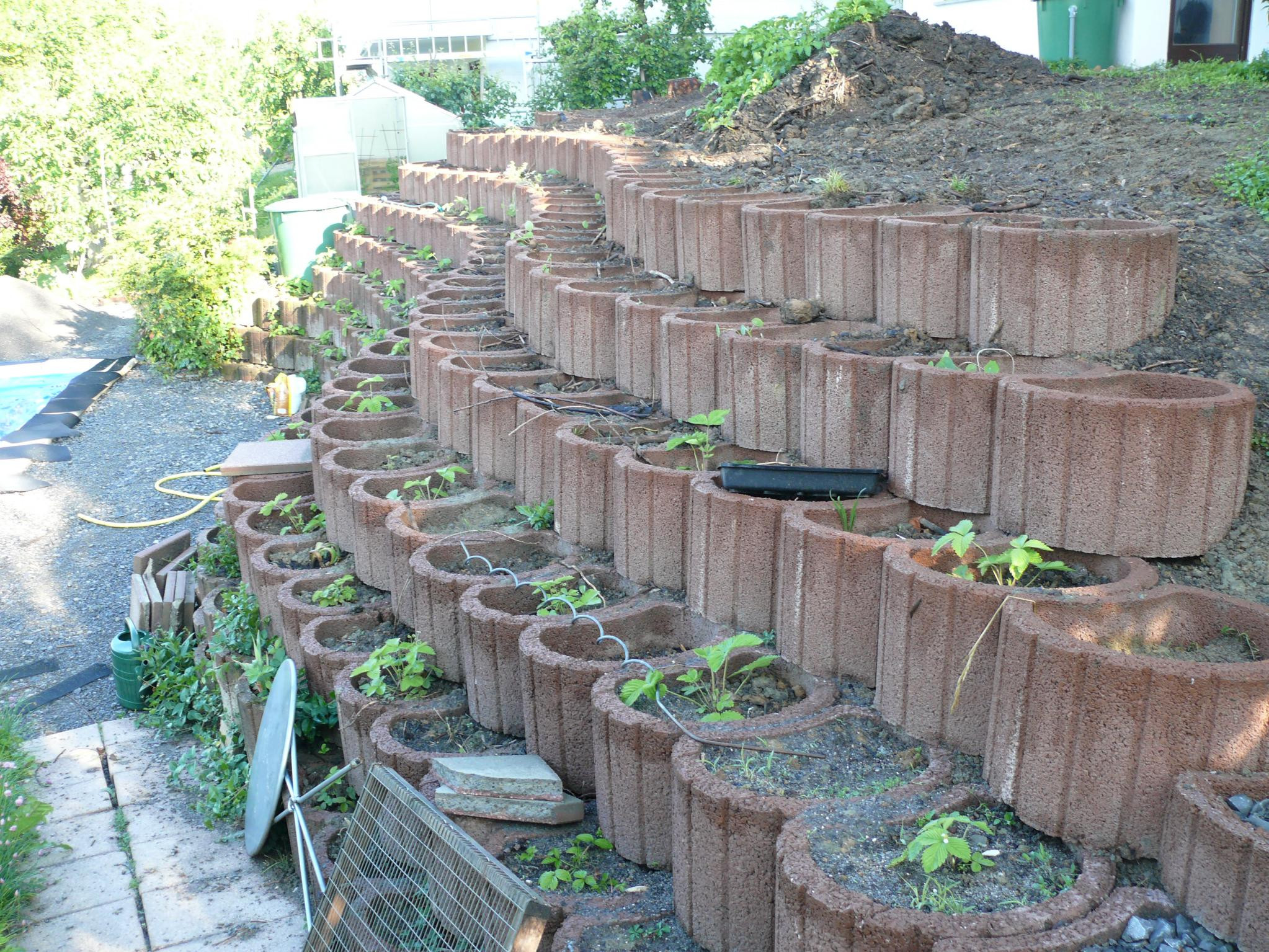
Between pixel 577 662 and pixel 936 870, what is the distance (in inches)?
58.1

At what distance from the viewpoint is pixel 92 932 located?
438 centimetres

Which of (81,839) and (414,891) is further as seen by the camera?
(81,839)

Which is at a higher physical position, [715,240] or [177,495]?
[715,240]

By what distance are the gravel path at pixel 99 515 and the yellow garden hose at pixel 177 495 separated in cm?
5

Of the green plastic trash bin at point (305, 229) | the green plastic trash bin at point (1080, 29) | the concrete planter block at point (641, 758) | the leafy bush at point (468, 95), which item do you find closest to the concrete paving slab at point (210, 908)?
the concrete planter block at point (641, 758)

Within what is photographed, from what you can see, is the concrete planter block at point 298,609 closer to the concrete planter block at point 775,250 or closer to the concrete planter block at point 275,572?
the concrete planter block at point 275,572

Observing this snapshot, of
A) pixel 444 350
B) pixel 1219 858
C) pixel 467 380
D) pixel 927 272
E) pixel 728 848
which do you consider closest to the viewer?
pixel 1219 858

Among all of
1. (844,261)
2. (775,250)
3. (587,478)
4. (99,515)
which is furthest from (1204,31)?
(99,515)

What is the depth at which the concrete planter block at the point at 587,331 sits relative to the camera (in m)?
5.61

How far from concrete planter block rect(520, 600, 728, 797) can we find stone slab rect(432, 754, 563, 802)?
141 mm

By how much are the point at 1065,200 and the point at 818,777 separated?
10.6 ft

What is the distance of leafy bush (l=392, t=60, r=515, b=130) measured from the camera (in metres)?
19.3

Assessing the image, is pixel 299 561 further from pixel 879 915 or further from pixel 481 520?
pixel 879 915

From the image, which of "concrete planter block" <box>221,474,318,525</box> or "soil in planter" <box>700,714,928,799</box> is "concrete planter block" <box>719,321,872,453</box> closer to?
"soil in planter" <box>700,714,928,799</box>
